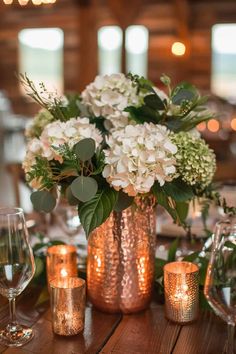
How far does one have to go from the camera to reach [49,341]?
1155 mm

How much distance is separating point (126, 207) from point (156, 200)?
10 cm

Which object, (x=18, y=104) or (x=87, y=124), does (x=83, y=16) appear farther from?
(x=87, y=124)

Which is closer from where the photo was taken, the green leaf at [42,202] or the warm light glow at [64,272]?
the green leaf at [42,202]

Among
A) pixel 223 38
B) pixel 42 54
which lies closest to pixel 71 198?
pixel 223 38

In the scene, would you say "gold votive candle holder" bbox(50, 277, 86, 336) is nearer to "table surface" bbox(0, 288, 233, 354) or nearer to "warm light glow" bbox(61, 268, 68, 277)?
"table surface" bbox(0, 288, 233, 354)

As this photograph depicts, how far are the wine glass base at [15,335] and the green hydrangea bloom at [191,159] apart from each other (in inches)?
19.1

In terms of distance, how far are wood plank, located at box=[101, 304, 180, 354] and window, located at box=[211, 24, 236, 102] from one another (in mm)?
9208

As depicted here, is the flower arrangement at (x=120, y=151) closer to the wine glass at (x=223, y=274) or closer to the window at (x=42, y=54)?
the wine glass at (x=223, y=274)

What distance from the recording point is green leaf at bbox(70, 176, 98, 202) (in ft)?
3.71

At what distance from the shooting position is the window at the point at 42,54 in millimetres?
11836

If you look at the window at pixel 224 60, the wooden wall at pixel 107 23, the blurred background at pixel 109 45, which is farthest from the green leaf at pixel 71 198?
the window at pixel 224 60

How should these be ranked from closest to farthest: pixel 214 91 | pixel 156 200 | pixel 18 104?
1. pixel 156 200
2. pixel 214 91
3. pixel 18 104

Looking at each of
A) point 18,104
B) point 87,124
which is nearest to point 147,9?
point 18,104

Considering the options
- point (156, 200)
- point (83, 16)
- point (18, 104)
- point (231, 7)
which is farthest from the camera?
point (18, 104)
